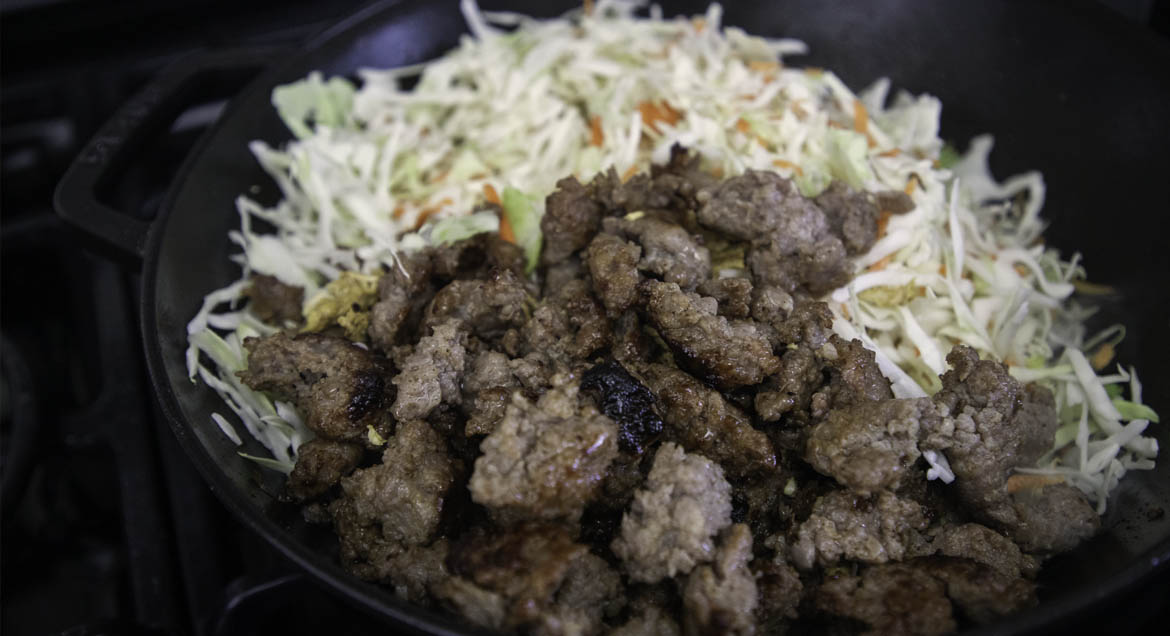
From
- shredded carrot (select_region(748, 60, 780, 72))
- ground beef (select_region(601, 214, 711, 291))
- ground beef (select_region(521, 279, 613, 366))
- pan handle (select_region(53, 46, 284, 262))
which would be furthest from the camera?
shredded carrot (select_region(748, 60, 780, 72))

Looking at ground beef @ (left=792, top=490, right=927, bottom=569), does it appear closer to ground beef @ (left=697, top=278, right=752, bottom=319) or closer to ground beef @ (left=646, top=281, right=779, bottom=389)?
Result: ground beef @ (left=646, top=281, right=779, bottom=389)

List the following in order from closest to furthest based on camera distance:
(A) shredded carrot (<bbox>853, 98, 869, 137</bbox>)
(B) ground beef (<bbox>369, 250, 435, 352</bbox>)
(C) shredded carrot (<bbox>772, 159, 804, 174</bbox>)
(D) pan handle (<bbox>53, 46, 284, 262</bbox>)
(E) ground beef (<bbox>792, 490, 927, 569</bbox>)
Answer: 1. (E) ground beef (<bbox>792, 490, 927, 569</bbox>)
2. (B) ground beef (<bbox>369, 250, 435, 352</bbox>)
3. (D) pan handle (<bbox>53, 46, 284, 262</bbox>)
4. (C) shredded carrot (<bbox>772, 159, 804, 174</bbox>)
5. (A) shredded carrot (<bbox>853, 98, 869, 137</bbox>)

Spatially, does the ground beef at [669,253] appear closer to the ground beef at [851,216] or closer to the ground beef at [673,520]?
the ground beef at [851,216]

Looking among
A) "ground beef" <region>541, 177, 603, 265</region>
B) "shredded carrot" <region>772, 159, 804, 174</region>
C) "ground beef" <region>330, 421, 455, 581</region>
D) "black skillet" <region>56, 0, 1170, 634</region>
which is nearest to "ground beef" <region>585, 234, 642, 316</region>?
"ground beef" <region>541, 177, 603, 265</region>

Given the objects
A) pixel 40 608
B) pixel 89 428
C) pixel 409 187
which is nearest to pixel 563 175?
pixel 409 187

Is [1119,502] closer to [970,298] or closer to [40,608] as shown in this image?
[970,298]

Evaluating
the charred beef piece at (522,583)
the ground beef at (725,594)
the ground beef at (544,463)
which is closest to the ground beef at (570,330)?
the ground beef at (544,463)
